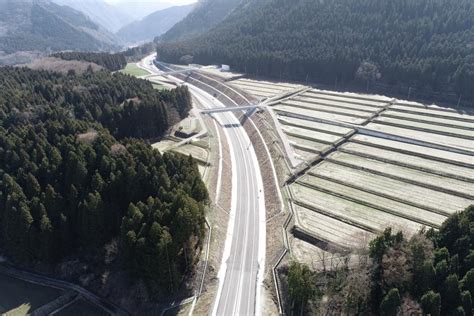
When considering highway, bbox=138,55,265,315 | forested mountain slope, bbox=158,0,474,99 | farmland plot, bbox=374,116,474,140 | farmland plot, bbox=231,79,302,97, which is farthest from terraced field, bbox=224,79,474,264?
farmland plot, bbox=231,79,302,97

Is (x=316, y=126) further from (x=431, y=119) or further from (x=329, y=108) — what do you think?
(x=431, y=119)

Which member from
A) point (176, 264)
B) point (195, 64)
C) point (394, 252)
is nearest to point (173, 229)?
point (176, 264)

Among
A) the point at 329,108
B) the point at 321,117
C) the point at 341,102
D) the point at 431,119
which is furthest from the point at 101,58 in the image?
the point at 431,119

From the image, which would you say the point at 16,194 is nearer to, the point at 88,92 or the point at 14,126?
the point at 14,126

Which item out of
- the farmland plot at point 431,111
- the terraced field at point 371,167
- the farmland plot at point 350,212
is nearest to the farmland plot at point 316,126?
the terraced field at point 371,167

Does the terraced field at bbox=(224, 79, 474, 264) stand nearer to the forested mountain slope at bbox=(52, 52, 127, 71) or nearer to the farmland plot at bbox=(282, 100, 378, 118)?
the farmland plot at bbox=(282, 100, 378, 118)

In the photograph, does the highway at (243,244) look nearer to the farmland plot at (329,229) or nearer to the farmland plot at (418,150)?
the farmland plot at (329,229)
